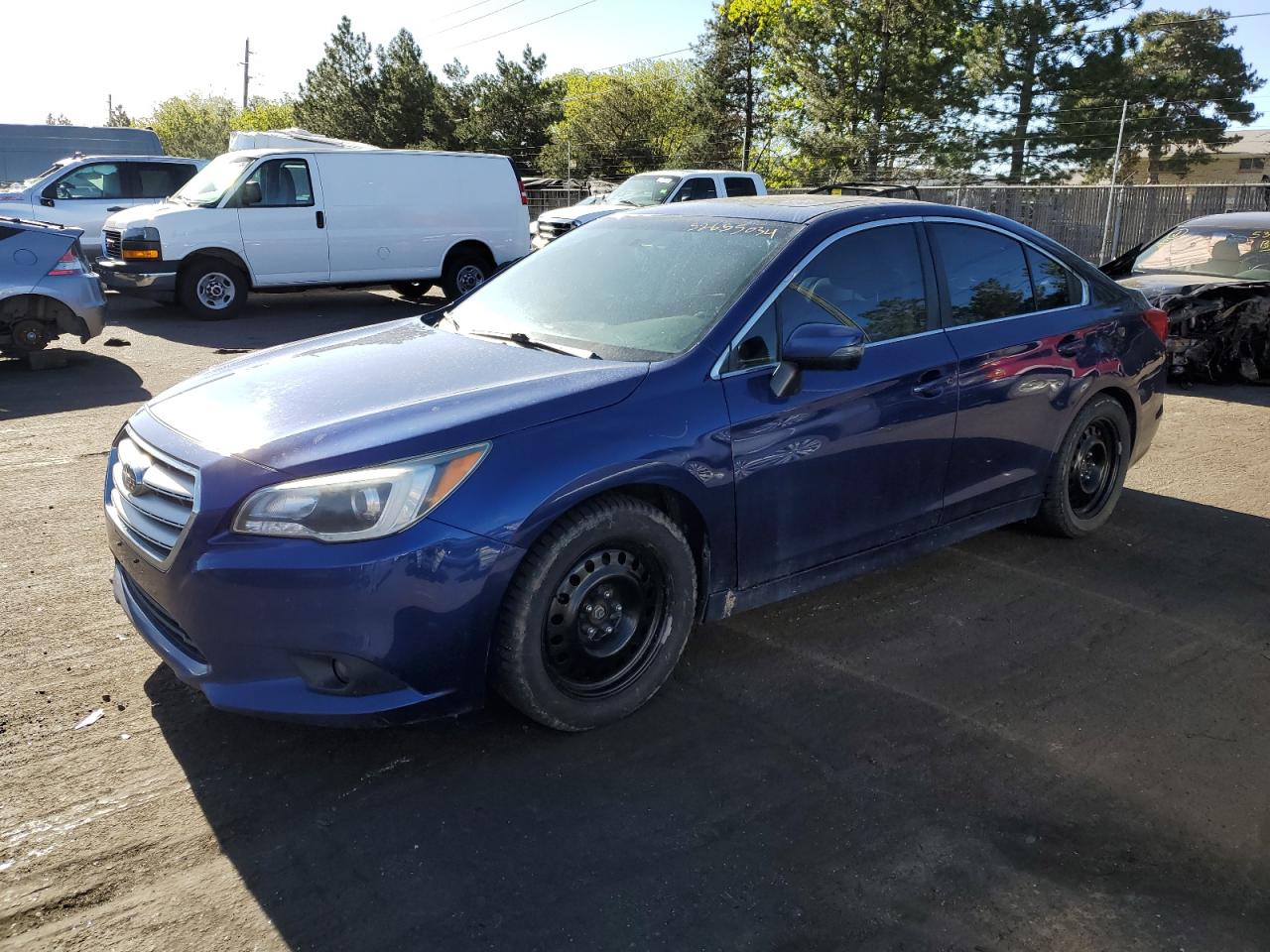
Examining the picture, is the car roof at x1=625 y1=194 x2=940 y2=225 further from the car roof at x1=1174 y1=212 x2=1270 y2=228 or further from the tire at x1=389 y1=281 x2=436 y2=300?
the tire at x1=389 y1=281 x2=436 y2=300

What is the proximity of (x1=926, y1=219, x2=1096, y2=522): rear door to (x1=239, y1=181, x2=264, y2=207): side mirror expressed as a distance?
1083 centimetres

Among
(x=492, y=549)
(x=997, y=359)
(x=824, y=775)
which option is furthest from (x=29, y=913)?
(x=997, y=359)

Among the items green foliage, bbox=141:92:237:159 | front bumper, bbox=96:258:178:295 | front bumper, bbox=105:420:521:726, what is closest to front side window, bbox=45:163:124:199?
front bumper, bbox=96:258:178:295

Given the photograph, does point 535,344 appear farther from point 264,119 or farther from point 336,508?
point 264,119

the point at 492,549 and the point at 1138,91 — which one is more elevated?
the point at 1138,91

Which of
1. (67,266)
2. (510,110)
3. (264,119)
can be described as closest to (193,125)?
(264,119)

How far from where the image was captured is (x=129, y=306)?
14898 millimetres

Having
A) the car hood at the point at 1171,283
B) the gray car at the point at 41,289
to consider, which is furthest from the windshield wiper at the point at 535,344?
the gray car at the point at 41,289

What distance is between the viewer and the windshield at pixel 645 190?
1808 centimetres

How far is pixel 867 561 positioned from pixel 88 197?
51.2 ft

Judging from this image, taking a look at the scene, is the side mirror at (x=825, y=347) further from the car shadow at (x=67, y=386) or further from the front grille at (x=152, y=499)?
the car shadow at (x=67, y=386)

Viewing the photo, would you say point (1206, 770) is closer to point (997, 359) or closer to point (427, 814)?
point (997, 359)

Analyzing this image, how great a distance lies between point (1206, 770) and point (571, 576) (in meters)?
2.11

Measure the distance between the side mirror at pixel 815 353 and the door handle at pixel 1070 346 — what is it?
65.6 inches
